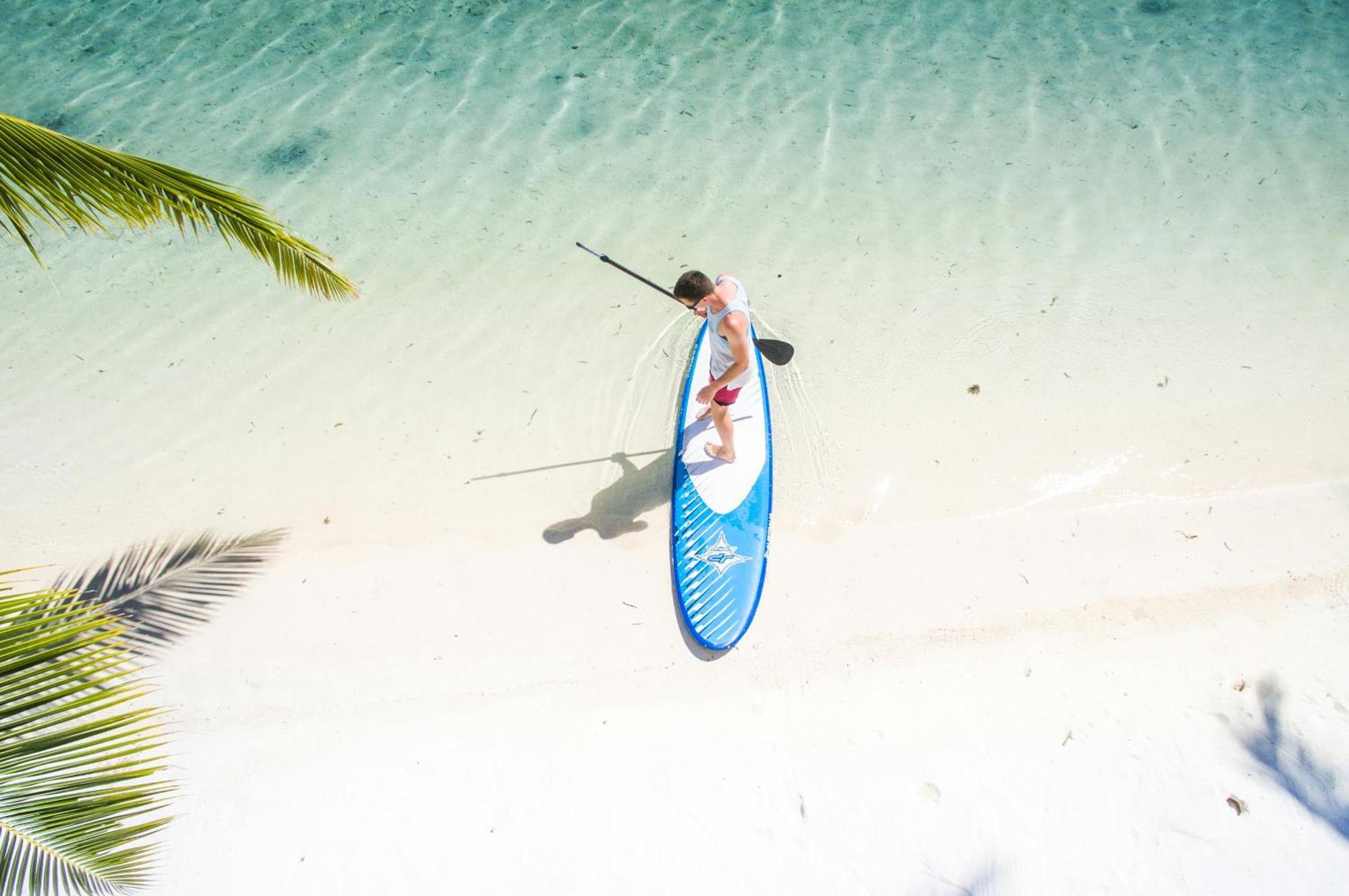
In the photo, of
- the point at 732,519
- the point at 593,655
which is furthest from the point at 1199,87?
the point at 593,655

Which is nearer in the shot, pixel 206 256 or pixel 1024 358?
pixel 1024 358

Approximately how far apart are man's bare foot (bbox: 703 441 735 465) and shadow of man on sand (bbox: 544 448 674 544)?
10.9 inches

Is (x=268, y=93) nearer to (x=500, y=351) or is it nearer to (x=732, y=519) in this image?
(x=500, y=351)

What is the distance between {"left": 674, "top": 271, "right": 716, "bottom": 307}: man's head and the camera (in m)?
3.69

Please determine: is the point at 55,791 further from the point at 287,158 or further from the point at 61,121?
the point at 61,121

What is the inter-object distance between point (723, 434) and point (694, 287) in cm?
106

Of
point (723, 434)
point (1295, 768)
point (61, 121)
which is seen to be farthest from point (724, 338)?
point (61, 121)

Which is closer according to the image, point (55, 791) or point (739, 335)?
point (55, 791)

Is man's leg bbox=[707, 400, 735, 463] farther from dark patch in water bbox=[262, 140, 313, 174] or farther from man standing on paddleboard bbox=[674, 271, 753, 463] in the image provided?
dark patch in water bbox=[262, 140, 313, 174]

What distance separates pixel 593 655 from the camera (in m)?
4.00

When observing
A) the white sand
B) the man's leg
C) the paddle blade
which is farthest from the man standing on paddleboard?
the white sand

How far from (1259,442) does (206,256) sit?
25.2 feet

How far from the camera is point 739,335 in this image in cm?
360

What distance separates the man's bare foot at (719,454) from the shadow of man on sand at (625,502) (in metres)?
0.28
